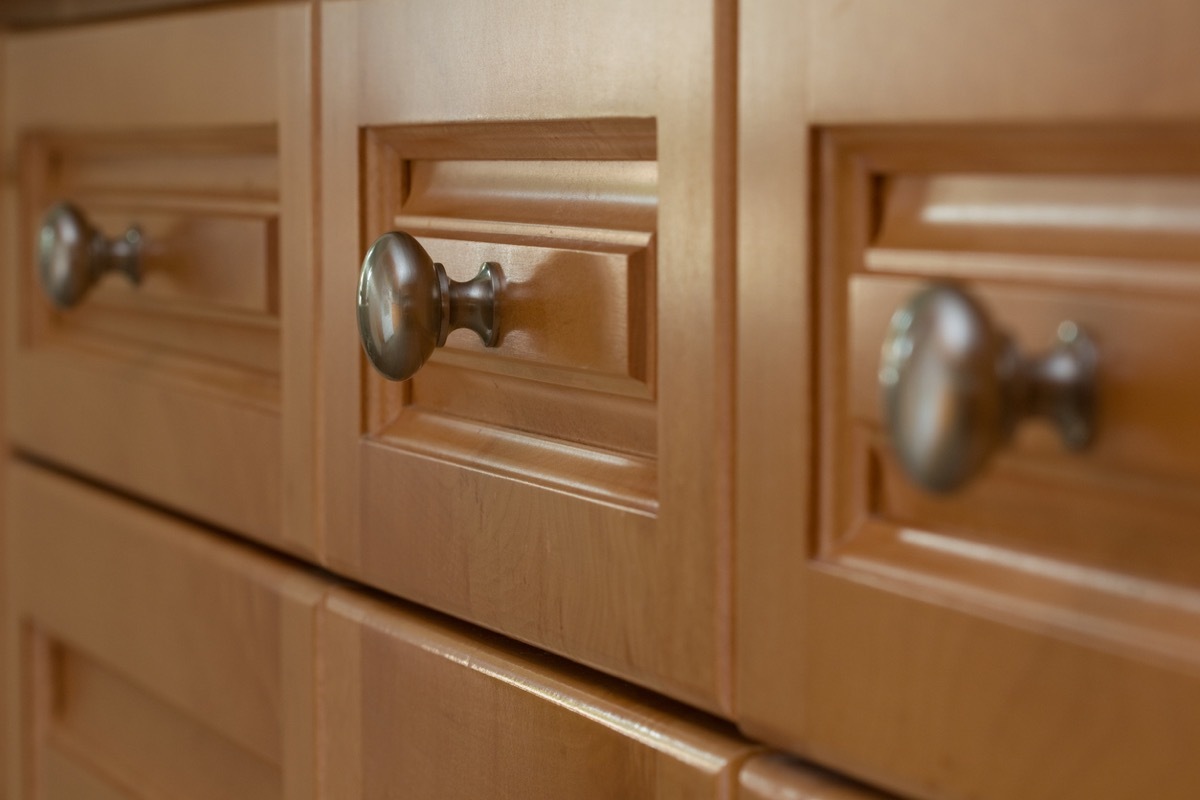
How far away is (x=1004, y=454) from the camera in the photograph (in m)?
0.30

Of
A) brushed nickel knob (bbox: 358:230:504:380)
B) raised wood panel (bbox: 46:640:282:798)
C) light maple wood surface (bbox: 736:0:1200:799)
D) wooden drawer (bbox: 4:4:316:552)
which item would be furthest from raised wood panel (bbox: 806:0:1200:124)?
raised wood panel (bbox: 46:640:282:798)

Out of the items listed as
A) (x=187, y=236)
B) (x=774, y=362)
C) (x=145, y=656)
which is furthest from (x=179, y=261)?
(x=774, y=362)

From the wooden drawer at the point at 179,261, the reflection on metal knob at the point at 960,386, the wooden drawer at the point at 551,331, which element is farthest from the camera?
the wooden drawer at the point at 179,261

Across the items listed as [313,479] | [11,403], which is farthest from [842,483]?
[11,403]

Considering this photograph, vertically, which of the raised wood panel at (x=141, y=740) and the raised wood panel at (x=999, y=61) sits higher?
the raised wood panel at (x=999, y=61)

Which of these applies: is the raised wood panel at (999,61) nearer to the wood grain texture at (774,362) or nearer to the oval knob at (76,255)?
the wood grain texture at (774,362)

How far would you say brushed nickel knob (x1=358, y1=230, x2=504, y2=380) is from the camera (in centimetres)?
41

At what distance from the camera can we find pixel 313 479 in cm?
53

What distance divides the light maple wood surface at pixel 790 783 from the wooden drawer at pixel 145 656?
0.73ft

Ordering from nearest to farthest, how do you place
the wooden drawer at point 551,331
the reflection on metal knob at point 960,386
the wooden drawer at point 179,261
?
the reflection on metal knob at point 960,386, the wooden drawer at point 551,331, the wooden drawer at point 179,261

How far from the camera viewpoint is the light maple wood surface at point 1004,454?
271 millimetres

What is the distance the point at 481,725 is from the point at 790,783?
0.43 ft

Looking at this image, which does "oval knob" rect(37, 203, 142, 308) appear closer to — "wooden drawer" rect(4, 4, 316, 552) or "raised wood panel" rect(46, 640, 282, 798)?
"wooden drawer" rect(4, 4, 316, 552)

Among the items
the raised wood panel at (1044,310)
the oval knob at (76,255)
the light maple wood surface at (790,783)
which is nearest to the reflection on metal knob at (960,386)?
the raised wood panel at (1044,310)
